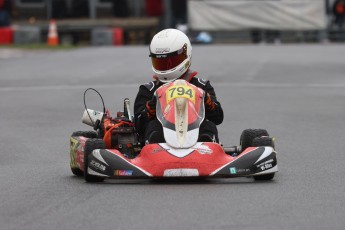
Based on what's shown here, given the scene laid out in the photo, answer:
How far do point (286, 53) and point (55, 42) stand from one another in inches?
329

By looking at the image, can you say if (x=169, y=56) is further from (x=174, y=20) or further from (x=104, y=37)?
(x=174, y=20)

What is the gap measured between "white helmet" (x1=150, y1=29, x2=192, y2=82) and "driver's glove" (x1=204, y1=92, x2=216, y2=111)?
0.47 m

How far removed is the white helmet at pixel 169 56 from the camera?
1048 centimetres

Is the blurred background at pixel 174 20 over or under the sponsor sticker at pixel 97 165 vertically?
under

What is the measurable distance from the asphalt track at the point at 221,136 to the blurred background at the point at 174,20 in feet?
19.2

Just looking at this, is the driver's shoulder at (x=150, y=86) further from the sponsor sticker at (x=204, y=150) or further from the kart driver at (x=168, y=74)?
the sponsor sticker at (x=204, y=150)

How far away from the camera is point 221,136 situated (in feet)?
47.2

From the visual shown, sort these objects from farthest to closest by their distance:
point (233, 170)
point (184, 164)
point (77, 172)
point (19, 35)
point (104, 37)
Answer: point (104, 37) < point (19, 35) < point (77, 172) < point (233, 170) < point (184, 164)

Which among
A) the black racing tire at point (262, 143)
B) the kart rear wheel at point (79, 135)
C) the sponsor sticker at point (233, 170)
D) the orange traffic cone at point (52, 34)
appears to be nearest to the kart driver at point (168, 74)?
the black racing tire at point (262, 143)

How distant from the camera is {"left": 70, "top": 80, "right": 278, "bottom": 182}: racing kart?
9.34m

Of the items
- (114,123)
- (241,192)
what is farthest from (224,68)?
(241,192)

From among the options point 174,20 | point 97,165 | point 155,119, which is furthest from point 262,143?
point 174,20

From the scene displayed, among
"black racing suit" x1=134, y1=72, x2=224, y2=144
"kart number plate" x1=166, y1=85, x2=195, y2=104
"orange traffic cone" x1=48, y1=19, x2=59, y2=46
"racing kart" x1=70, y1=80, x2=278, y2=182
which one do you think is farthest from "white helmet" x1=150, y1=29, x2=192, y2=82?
"orange traffic cone" x1=48, y1=19, x2=59, y2=46

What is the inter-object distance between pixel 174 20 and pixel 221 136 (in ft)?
77.5
